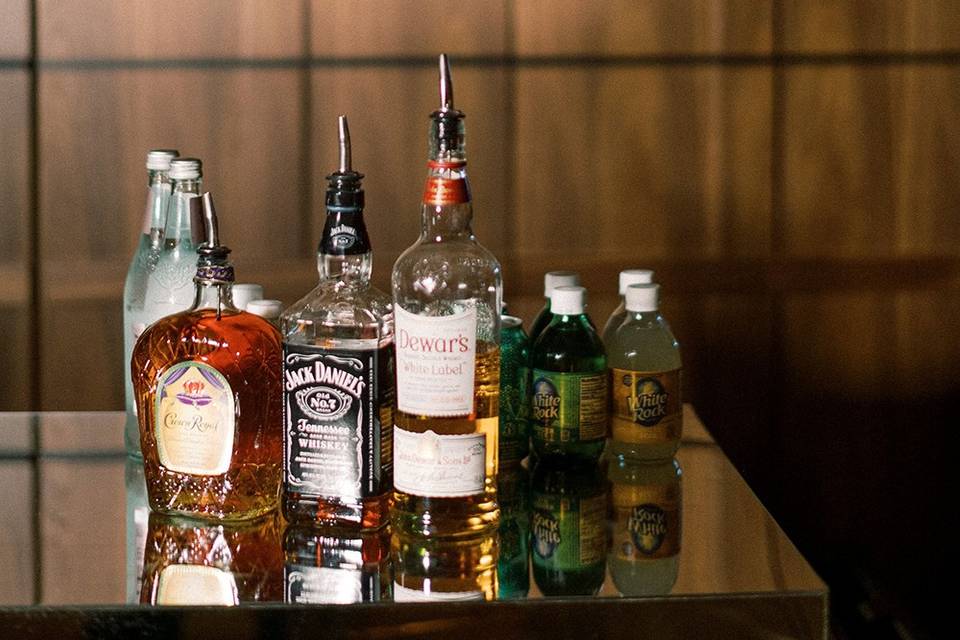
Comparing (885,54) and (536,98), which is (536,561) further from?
(885,54)

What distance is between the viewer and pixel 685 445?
1.33 m

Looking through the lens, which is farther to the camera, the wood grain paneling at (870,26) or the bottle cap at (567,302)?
the wood grain paneling at (870,26)

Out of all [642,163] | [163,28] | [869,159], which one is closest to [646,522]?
[642,163]

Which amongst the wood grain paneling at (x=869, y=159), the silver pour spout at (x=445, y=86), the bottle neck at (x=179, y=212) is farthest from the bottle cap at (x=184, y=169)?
the wood grain paneling at (x=869, y=159)

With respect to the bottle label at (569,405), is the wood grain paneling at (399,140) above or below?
above

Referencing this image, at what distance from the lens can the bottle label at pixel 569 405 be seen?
117 cm

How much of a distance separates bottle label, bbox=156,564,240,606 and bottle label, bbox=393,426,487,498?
0.53 feet

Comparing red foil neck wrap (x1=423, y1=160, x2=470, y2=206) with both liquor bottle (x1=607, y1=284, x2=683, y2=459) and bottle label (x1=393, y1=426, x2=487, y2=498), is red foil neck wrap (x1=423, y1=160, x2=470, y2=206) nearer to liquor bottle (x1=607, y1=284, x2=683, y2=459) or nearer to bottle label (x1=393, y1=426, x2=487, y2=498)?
bottle label (x1=393, y1=426, x2=487, y2=498)

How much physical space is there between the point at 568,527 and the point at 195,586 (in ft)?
1.05


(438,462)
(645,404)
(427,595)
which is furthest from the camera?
(645,404)

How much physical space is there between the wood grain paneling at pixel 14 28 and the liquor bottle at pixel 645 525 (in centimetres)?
151

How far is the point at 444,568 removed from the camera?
96 cm

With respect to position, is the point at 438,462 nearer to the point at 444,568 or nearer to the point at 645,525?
the point at 444,568

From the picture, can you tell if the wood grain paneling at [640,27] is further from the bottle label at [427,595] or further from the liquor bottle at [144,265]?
the bottle label at [427,595]
